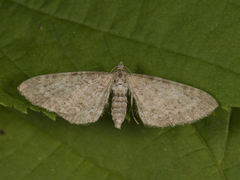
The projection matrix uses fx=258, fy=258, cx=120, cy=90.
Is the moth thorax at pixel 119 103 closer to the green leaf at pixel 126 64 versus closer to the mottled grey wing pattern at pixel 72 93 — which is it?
the mottled grey wing pattern at pixel 72 93

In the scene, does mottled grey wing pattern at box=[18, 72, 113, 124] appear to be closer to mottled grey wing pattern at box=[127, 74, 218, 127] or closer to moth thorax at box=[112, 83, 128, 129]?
moth thorax at box=[112, 83, 128, 129]

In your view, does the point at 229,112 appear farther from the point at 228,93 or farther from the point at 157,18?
the point at 157,18

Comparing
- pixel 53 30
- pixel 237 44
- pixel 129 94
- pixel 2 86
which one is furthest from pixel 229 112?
pixel 2 86

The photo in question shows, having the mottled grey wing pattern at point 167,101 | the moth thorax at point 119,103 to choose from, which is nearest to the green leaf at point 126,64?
the mottled grey wing pattern at point 167,101

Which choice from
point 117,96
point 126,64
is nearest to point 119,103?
point 117,96

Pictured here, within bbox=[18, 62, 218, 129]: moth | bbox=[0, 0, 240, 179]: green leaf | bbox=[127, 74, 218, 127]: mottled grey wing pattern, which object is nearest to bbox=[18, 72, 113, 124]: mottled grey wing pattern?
bbox=[18, 62, 218, 129]: moth

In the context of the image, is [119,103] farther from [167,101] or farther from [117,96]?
[167,101]
